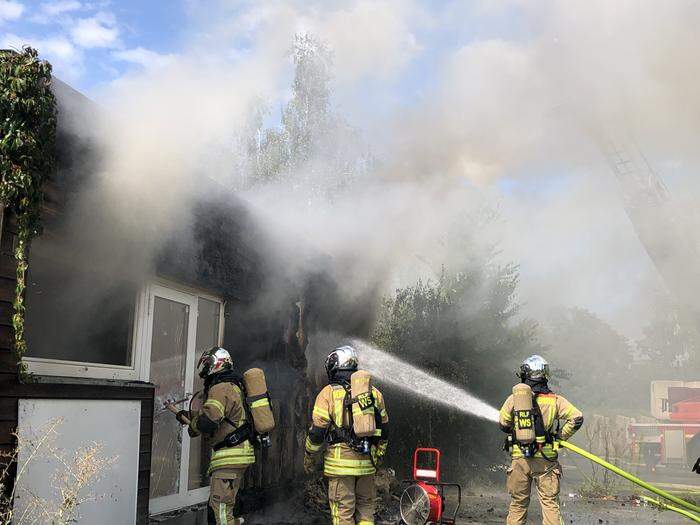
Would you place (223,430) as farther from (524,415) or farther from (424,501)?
(524,415)

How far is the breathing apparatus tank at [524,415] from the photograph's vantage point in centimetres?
579

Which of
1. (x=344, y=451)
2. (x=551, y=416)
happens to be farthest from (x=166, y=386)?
(x=551, y=416)

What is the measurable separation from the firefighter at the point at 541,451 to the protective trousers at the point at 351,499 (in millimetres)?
Answer: 1488

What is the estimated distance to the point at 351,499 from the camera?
5156 millimetres

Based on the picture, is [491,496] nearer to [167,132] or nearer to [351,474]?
[351,474]

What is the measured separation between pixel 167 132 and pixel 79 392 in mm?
2179

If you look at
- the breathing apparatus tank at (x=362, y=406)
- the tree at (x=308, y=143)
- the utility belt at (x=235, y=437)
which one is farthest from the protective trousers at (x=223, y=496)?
the tree at (x=308, y=143)

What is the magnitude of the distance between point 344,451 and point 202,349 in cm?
219

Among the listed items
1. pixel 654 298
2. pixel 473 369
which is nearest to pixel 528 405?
pixel 473 369

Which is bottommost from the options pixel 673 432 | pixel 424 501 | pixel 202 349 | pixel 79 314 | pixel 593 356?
pixel 673 432

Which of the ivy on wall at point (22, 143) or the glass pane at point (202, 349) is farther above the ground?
the ivy on wall at point (22, 143)

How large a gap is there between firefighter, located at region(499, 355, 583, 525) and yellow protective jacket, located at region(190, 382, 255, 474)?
2452 millimetres

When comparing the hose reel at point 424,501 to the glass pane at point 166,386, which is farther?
the glass pane at point 166,386

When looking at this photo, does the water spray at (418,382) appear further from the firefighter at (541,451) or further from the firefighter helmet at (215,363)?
the firefighter helmet at (215,363)
